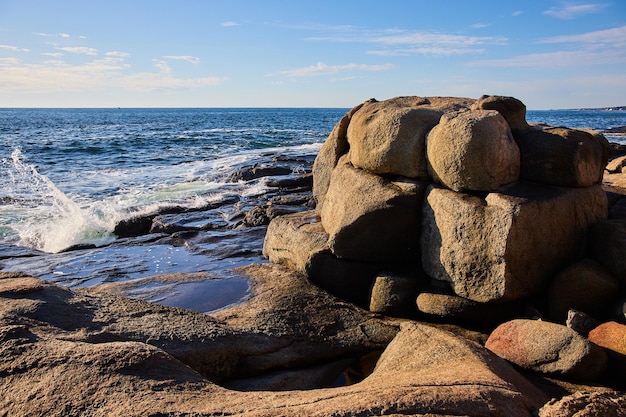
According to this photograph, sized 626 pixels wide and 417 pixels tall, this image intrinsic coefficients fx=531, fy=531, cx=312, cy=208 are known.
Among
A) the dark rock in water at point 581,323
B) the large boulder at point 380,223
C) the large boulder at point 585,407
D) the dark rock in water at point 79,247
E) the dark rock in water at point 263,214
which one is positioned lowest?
the dark rock in water at point 79,247

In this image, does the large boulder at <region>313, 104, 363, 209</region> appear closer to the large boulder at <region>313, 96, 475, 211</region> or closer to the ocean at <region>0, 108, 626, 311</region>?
the large boulder at <region>313, 96, 475, 211</region>

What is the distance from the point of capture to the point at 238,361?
5.04 m

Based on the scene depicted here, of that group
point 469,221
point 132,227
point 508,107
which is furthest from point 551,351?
point 132,227

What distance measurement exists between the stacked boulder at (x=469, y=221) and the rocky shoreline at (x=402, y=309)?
0.07ft

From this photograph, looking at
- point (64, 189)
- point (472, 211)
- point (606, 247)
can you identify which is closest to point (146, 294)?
point (472, 211)

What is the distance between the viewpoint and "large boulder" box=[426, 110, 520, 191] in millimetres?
5918

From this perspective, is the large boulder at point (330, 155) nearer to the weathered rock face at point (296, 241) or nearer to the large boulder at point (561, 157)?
the weathered rock face at point (296, 241)

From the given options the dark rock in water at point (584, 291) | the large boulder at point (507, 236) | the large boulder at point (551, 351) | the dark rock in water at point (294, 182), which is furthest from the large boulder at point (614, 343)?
the dark rock in water at point (294, 182)

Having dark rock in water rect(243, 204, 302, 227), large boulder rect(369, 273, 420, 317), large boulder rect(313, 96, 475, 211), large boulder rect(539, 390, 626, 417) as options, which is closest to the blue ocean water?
dark rock in water rect(243, 204, 302, 227)

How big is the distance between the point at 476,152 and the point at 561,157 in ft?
3.35

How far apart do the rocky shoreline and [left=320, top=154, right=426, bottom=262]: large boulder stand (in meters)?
0.02

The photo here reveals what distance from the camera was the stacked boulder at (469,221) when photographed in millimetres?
5656

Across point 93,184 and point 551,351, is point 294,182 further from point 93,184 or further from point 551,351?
point 551,351

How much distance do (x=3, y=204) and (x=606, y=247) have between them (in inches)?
621
